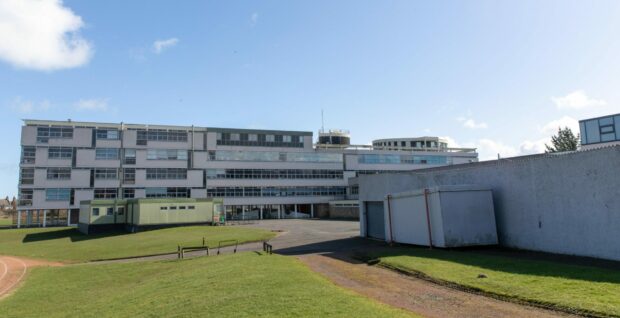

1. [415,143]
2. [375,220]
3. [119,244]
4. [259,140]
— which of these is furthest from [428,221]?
[415,143]

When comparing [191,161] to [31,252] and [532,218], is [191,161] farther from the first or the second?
[532,218]

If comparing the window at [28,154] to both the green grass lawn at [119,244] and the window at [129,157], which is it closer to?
the window at [129,157]

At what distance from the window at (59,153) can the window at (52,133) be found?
184 cm

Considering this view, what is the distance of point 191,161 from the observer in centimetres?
7831

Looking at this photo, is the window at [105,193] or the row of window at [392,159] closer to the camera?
the window at [105,193]

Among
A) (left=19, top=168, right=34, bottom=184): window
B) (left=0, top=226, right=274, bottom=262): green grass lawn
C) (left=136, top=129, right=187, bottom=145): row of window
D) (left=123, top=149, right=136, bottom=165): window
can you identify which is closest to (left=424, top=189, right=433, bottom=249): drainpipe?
(left=0, top=226, right=274, bottom=262): green grass lawn

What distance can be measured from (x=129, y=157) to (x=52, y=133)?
41.6ft

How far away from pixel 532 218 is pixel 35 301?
23822mm

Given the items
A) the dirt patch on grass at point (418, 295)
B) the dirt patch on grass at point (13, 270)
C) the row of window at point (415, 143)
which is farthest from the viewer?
the row of window at point (415, 143)

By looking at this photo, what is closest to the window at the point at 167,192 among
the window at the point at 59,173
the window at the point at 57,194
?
the window at the point at 57,194

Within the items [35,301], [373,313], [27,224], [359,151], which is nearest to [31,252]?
[35,301]

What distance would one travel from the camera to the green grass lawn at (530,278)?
10.8 metres

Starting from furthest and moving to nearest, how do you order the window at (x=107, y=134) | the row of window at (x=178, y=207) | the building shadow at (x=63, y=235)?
the window at (x=107, y=134)
the row of window at (x=178, y=207)
the building shadow at (x=63, y=235)

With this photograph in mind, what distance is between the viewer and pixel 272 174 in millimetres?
83375
